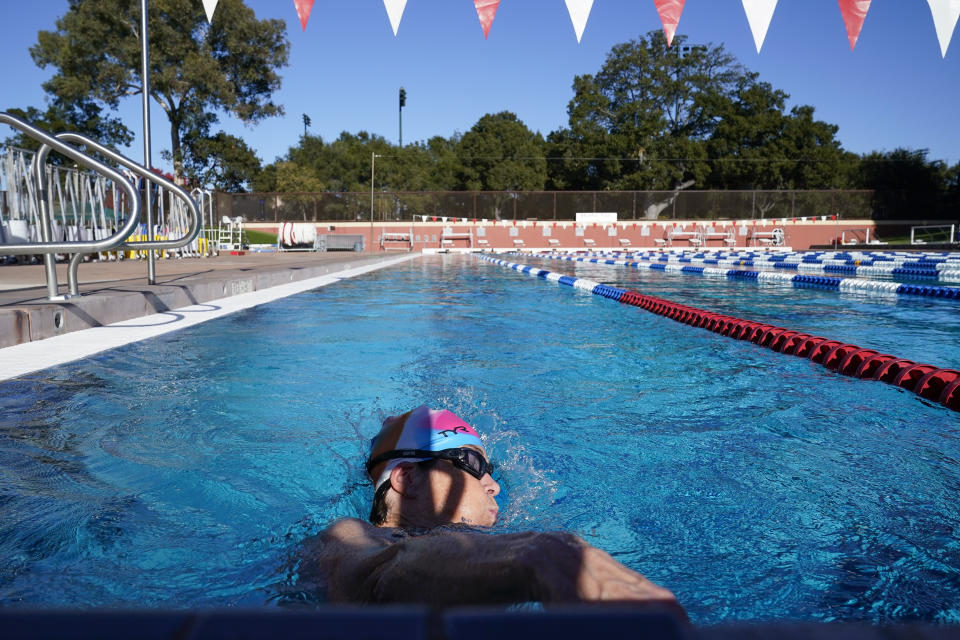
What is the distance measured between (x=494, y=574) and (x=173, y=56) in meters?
31.8

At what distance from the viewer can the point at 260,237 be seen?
28.6 m

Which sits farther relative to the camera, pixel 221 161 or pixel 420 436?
pixel 221 161

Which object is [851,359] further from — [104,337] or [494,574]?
[104,337]

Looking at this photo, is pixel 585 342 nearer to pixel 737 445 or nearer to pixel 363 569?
pixel 737 445

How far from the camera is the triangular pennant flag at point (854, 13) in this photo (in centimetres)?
634

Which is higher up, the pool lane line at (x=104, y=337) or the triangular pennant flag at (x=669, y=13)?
the triangular pennant flag at (x=669, y=13)

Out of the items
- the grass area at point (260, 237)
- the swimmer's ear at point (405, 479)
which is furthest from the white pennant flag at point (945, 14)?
the grass area at point (260, 237)

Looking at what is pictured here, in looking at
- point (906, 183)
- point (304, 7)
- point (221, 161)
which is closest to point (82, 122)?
point (221, 161)

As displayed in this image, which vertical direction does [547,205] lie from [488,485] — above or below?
above

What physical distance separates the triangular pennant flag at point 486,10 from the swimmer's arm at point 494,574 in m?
6.24

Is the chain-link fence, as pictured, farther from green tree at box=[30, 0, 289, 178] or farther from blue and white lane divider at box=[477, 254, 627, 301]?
blue and white lane divider at box=[477, 254, 627, 301]

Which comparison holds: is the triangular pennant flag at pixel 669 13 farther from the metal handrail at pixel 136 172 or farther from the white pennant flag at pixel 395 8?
the metal handrail at pixel 136 172

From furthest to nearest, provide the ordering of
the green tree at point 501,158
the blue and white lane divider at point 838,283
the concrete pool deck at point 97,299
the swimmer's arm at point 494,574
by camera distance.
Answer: the green tree at point 501,158 < the blue and white lane divider at point 838,283 < the concrete pool deck at point 97,299 < the swimmer's arm at point 494,574

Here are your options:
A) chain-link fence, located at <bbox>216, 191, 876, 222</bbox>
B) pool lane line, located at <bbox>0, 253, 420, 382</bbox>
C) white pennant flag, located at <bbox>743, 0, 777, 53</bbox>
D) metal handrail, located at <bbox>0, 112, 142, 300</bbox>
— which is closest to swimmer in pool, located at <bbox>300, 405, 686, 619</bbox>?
pool lane line, located at <bbox>0, 253, 420, 382</bbox>
